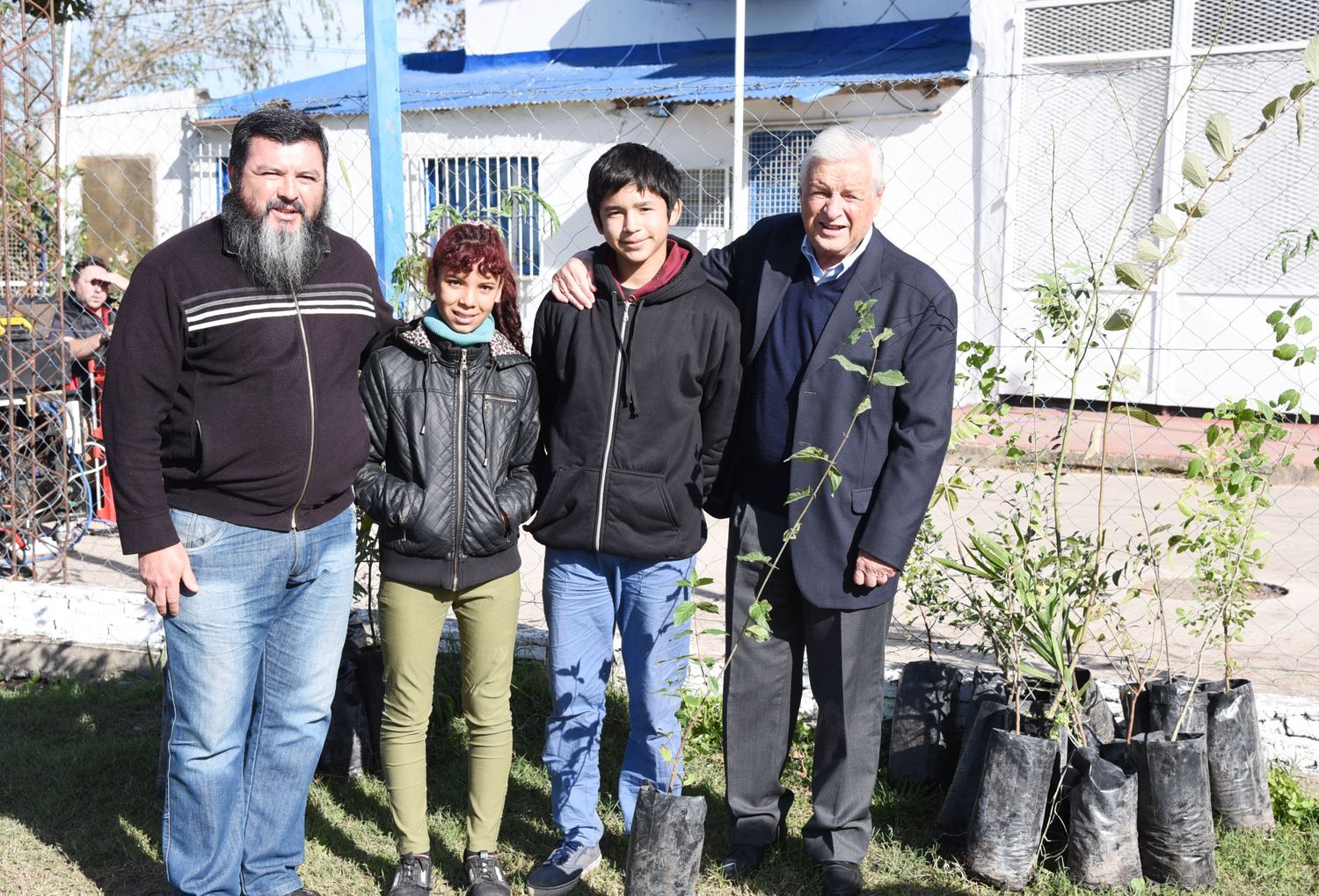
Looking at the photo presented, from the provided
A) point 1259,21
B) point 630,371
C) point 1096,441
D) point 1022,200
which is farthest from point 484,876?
point 1259,21

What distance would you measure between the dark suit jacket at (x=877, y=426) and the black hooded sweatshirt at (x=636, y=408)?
0.27 metres

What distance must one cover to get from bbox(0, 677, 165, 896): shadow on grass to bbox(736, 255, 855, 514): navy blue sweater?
1.92m

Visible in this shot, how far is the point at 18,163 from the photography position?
5273mm

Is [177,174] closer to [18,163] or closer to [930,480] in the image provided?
[18,163]

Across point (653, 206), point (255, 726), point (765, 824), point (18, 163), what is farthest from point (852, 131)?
point (18, 163)

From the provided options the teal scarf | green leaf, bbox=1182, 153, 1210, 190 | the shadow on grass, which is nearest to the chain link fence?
the shadow on grass

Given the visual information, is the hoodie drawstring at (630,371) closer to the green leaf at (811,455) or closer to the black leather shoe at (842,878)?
the green leaf at (811,455)

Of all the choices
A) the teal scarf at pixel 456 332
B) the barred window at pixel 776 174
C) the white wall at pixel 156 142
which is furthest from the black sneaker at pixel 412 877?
the white wall at pixel 156 142

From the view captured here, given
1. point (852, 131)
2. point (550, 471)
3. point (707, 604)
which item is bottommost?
point (707, 604)

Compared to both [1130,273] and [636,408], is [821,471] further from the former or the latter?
[1130,273]

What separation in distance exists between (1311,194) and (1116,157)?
1356 mm

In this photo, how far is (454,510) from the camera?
111 inches

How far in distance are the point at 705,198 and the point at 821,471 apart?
26.6 ft

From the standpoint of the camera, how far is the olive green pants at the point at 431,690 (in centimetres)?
287
